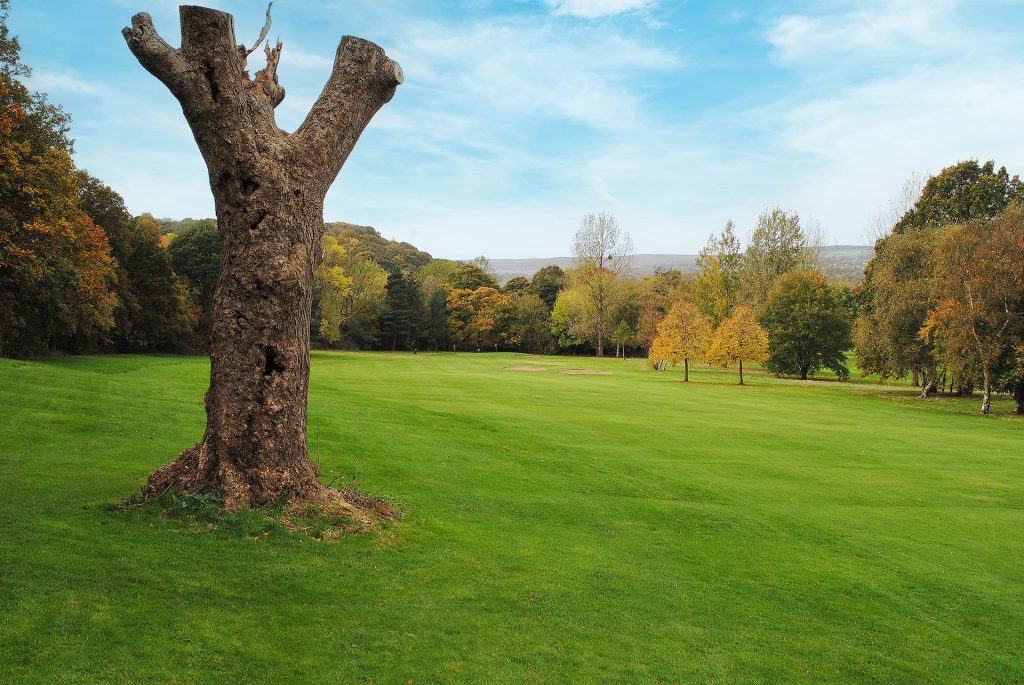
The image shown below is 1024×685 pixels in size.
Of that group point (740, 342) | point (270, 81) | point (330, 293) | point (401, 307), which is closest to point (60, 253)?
point (270, 81)

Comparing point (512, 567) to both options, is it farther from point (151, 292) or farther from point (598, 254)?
point (598, 254)

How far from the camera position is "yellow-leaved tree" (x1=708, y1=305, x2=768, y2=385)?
163ft

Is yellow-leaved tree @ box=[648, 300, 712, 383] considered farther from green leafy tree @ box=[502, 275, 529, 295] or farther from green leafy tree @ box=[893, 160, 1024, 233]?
green leafy tree @ box=[502, 275, 529, 295]

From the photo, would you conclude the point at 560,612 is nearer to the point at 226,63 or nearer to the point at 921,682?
the point at 921,682

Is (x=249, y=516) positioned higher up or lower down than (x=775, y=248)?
lower down

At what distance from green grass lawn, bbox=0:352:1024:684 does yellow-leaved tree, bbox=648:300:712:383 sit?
108 feet

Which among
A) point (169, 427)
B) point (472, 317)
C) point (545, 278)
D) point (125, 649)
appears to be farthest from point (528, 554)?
point (545, 278)

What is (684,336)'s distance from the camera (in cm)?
5188

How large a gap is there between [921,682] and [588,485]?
25.3ft

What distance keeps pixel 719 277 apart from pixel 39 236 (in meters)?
65.8

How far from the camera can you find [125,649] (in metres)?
5.07

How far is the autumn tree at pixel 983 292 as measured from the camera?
34406 millimetres

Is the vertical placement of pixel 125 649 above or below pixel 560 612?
above

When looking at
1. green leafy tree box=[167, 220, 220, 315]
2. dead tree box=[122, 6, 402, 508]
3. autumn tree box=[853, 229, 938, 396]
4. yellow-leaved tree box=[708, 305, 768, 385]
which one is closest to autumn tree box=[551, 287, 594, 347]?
yellow-leaved tree box=[708, 305, 768, 385]
